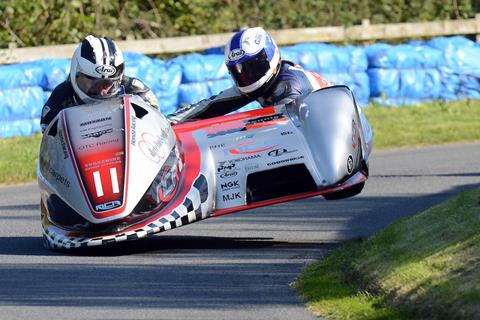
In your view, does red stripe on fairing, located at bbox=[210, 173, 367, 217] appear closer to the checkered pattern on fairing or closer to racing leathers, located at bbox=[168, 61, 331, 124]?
the checkered pattern on fairing

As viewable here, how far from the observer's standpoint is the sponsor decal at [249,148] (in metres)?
8.88

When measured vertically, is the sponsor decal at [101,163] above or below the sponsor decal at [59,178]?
above

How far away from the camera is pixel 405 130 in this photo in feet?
53.0

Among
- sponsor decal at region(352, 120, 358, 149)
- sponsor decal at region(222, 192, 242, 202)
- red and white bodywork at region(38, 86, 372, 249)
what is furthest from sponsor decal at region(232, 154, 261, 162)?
sponsor decal at region(352, 120, 358, 149)

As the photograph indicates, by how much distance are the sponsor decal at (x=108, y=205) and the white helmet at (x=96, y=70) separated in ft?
4.34

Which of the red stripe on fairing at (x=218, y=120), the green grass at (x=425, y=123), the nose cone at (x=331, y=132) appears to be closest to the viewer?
the nose cone at (x=331, y=132)

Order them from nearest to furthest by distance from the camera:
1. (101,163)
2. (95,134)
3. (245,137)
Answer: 1. (101,163)
2. (95,134)
3. (245,137)

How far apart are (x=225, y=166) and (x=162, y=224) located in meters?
0.77

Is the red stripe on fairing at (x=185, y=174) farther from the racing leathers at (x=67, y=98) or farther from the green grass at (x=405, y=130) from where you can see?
the green grass at (x=405, y=130)

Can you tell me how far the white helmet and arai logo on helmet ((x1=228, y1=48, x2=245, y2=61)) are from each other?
859 millimetres

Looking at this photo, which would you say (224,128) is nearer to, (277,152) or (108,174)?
(277,152)

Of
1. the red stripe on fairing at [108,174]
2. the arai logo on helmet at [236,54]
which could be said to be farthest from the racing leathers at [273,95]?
the red stripe on fairing at [108,174]

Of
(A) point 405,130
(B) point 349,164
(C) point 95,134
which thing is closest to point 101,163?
(C) point 95,134

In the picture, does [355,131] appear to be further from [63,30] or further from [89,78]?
[63,30]
